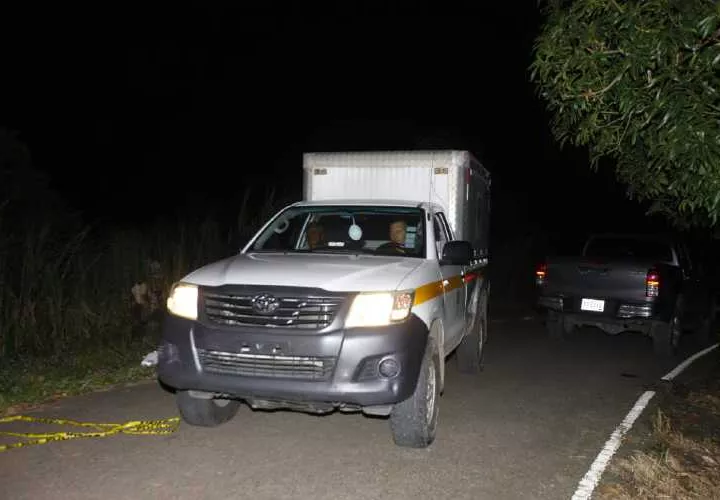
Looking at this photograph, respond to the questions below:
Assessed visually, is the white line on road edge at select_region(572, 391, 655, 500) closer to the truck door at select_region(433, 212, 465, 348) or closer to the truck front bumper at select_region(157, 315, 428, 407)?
the truck front bumper at select_region(157, 315, 428, 407)

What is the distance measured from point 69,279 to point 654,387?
7582 mm

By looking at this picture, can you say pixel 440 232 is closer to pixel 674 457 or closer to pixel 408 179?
pixel 408 179

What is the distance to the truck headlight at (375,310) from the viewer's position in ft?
17.3

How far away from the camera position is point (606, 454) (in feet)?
19.3

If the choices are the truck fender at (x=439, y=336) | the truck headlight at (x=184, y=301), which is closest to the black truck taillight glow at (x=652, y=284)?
the truck fender at (x=439, y=336)

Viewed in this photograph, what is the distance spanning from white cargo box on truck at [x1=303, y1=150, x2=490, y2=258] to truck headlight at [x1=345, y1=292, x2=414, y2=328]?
332 centimetres

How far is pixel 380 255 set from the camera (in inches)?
260

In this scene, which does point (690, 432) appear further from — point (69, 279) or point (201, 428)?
point (69, 279)

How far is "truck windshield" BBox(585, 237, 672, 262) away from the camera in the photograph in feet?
38.1

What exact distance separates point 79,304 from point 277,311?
17.9 ft

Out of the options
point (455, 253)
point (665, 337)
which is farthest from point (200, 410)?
point (665, 337)

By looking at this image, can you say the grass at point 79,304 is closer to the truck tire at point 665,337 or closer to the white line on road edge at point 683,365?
the white line on road edge at point 683,365

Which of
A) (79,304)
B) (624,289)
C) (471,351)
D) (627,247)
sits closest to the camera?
(471,351)

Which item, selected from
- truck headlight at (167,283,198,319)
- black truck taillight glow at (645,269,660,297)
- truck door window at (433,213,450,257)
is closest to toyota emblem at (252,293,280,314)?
truck headlight at (167,283,198,319)
